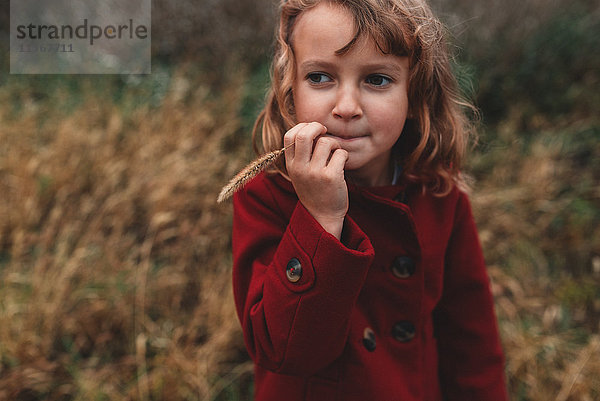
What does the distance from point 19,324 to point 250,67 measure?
2.94m

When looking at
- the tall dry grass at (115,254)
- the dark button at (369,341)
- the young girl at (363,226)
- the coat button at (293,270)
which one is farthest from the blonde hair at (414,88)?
the tall dry grass at (115,254)

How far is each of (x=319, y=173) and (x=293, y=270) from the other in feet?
0.67

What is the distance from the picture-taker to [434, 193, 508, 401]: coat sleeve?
1.57 m

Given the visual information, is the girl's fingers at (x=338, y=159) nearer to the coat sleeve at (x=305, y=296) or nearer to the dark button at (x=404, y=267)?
the coat sleeve at (x=305, y=296)

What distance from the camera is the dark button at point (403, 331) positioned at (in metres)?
1.39

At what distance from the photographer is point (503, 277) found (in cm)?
300

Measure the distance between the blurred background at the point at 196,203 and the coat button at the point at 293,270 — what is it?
851mm

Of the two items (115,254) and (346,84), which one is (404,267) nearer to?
(346,84)

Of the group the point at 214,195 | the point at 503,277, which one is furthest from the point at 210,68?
the point at 503,277

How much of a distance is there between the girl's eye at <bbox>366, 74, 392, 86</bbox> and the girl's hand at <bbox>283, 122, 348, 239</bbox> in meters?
0.17

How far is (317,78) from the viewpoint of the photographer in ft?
4.01

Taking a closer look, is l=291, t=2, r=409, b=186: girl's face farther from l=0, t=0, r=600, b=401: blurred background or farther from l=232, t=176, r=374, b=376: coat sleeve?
l=0, t=0, r=600, b=401: blurred background

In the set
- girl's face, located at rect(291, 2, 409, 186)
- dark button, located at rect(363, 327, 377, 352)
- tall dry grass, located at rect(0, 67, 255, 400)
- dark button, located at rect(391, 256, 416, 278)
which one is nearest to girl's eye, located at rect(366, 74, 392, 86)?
girl's face, located at rect(291, 2, 409, 186)

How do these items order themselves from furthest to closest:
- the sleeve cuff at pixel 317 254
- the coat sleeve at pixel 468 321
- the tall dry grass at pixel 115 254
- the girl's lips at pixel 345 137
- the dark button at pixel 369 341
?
the tall dry grass at pixel 115 254 < the coat sleeve at pixel 468 321 < the dark button at pixel 369 341 < the girl's lips at pixel 345 137 < the sleeve cuff at pixel 317 254
